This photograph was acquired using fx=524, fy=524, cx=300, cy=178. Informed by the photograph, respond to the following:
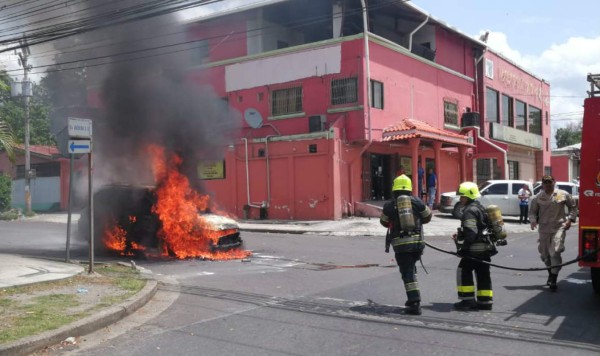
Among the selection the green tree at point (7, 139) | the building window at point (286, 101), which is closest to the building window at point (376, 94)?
the building window at point (286, 101)

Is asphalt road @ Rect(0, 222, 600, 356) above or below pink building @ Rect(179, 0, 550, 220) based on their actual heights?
below

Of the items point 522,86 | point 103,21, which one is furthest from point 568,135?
point 103,21

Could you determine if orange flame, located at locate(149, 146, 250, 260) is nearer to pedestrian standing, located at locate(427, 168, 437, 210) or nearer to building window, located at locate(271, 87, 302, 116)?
building window, located at locate(271, 87, 302, 116)

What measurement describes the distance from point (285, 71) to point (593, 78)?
1535cm

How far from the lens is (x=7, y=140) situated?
342 inches

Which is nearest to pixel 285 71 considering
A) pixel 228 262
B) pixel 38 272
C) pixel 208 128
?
pixel 208 128

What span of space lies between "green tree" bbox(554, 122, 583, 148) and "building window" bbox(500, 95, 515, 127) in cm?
3740

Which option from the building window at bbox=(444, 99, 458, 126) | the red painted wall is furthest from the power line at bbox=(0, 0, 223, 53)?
the red painted wall

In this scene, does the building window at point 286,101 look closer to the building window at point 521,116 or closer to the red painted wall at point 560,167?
the building window at point 521,116

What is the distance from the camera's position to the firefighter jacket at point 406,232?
5949mm

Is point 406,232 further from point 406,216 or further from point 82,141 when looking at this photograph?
point 82,141

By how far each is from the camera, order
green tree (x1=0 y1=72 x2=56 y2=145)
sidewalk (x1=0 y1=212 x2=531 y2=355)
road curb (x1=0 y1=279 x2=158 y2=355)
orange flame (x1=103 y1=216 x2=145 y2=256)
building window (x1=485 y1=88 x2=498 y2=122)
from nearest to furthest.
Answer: road curb (x1=0 y1=279 x2=158 y2=355) < sidewalk (x1=0 y1=212 x2=531 y2=355) < orange flame (x1=103 y1=216 x2=145 y2=256) < building window (x1=485 y1=88 x2=498 y2=122) < green tree (x1=0 y1=72 x2=56 y2=145)

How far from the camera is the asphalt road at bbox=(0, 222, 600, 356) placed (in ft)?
15.7

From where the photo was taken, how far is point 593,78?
6324 millimetres
